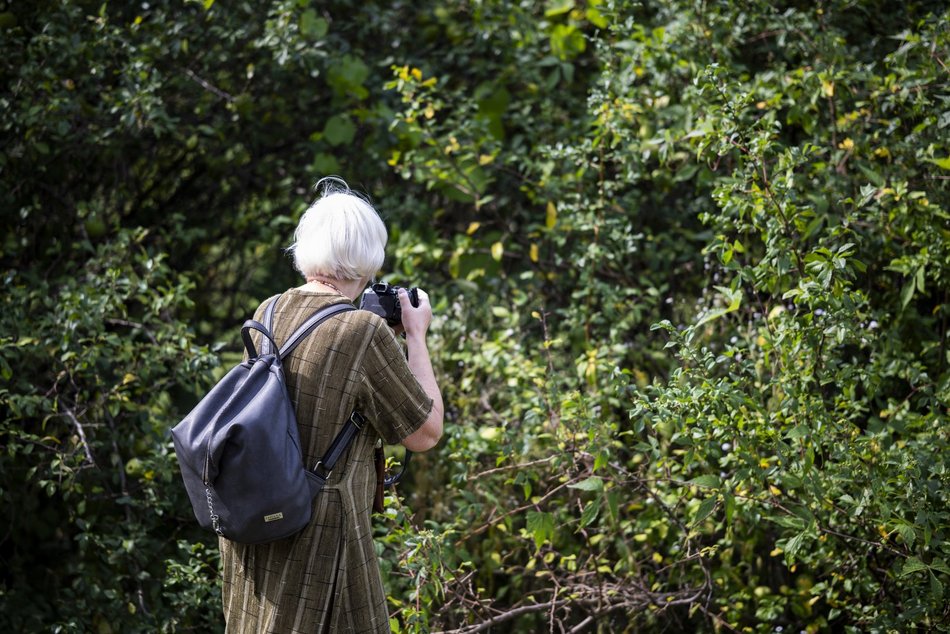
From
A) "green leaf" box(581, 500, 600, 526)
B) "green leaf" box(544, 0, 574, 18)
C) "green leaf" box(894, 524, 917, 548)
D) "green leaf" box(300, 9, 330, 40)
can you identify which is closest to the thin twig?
"green leaf" box(581, 500, 600, 526)

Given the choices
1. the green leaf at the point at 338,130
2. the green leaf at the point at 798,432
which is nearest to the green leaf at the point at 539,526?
the green leaf at the point at 798,432

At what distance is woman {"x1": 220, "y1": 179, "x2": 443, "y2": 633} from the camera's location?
1.90 meters

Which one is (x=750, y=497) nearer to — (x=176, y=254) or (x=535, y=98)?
(x=535, y=98)

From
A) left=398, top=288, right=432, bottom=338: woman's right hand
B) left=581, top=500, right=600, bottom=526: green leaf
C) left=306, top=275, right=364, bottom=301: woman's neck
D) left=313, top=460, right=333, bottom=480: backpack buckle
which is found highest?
left=306, top=275, right=364, bottom=301: woman's neck

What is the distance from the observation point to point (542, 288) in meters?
4.03

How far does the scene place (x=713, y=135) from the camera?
9.00 ft

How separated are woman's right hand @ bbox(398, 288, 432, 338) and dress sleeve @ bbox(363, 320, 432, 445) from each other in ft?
0.49

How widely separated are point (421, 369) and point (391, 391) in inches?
5.0

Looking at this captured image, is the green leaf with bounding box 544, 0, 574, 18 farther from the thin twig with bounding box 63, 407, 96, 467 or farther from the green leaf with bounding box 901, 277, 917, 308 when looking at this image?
the thin twig with bounding box 63, 407, 96, 467

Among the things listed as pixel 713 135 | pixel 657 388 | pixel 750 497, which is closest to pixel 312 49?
pixel 713 135

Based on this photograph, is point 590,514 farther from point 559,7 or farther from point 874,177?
point 559,7

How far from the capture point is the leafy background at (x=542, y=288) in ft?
8.52

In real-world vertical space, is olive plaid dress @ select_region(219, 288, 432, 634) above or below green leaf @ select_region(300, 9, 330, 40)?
below

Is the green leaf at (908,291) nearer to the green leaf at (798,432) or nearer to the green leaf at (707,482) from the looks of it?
the green leaf at (798,432)
